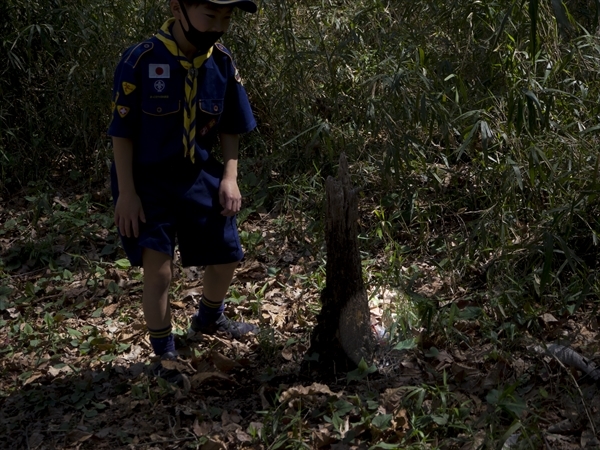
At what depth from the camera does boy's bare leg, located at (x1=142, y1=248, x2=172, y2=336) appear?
3.21 m

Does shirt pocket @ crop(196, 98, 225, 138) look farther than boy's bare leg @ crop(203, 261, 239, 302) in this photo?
No

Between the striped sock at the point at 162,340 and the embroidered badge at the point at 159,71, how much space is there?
3.38 feet

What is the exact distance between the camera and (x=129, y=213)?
10.2 ft

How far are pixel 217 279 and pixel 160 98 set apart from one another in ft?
2.84

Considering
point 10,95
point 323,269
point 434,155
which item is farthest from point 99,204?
point 434,155

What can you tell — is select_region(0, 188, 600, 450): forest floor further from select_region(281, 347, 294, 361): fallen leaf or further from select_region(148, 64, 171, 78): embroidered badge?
select_region(148, 64, 171, 78): embroidered badge

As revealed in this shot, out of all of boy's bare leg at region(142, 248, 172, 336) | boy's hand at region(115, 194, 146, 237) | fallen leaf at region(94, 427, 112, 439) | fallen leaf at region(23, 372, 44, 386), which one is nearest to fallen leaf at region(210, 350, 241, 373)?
boy's bare leg at region(142, 248, 172, 336)

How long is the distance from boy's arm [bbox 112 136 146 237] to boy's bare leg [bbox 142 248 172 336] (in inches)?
5.9

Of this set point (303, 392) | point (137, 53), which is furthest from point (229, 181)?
Answer: point (303, 392)

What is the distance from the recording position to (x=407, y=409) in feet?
9.54

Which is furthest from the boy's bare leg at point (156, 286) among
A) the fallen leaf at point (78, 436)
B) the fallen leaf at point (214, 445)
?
the fallen leaf at point (214, 445)

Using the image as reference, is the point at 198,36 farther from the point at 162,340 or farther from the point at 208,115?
the point at 162,340

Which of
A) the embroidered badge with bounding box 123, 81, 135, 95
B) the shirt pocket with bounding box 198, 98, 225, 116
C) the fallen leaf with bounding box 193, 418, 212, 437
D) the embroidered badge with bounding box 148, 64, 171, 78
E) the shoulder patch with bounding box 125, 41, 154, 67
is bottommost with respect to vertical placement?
the fallen leaf with bounding box 193, 418, 212, 437

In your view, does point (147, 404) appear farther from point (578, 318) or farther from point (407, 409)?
point (578, 318)
